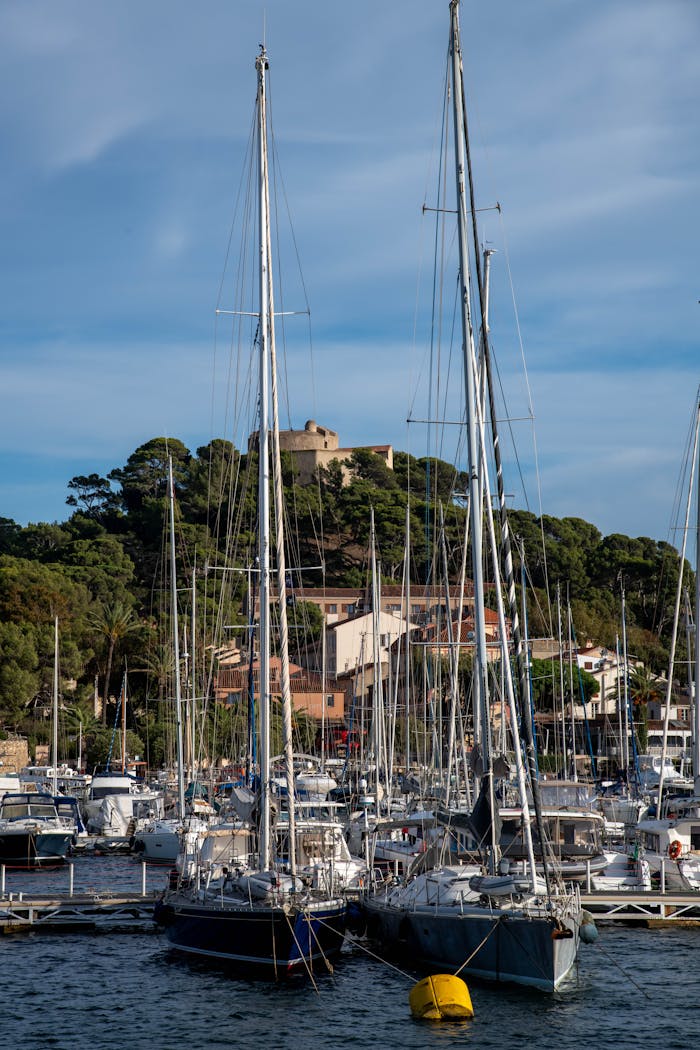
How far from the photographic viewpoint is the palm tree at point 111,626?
3464 inches

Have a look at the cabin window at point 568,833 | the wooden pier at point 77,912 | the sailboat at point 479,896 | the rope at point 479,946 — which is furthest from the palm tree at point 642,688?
the rope at point 479,946

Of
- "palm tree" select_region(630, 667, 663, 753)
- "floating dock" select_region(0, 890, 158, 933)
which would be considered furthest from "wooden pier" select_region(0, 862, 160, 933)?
"palm tree" select_region(630, 667, 663, 753)

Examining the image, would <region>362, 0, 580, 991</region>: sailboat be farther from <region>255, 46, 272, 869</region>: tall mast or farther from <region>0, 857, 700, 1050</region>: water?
<region>255, 46, 272, 869</region>: tall mast

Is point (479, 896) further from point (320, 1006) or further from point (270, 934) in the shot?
point (270, 934)

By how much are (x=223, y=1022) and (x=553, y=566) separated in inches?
4285

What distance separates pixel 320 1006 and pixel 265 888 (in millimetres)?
2497

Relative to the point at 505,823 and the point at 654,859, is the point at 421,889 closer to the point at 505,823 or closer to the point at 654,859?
the point at 505,823

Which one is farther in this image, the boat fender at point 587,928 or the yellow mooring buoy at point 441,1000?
the boat fender at point 587,928

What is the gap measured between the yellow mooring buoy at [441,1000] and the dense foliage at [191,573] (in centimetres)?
1798

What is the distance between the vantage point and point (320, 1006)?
80.4 ft

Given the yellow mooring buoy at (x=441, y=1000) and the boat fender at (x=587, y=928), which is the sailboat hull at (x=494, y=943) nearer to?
the yellow mooring buoy at (x=441, y=1000)

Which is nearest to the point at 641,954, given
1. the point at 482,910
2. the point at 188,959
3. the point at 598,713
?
the point at 482,910

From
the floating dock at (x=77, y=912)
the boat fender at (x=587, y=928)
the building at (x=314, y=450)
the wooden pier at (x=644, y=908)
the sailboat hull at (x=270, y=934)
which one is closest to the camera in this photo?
the sailboat hull at (x=270, y=934)

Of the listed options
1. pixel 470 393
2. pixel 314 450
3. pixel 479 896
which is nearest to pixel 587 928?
pixel 479 896
